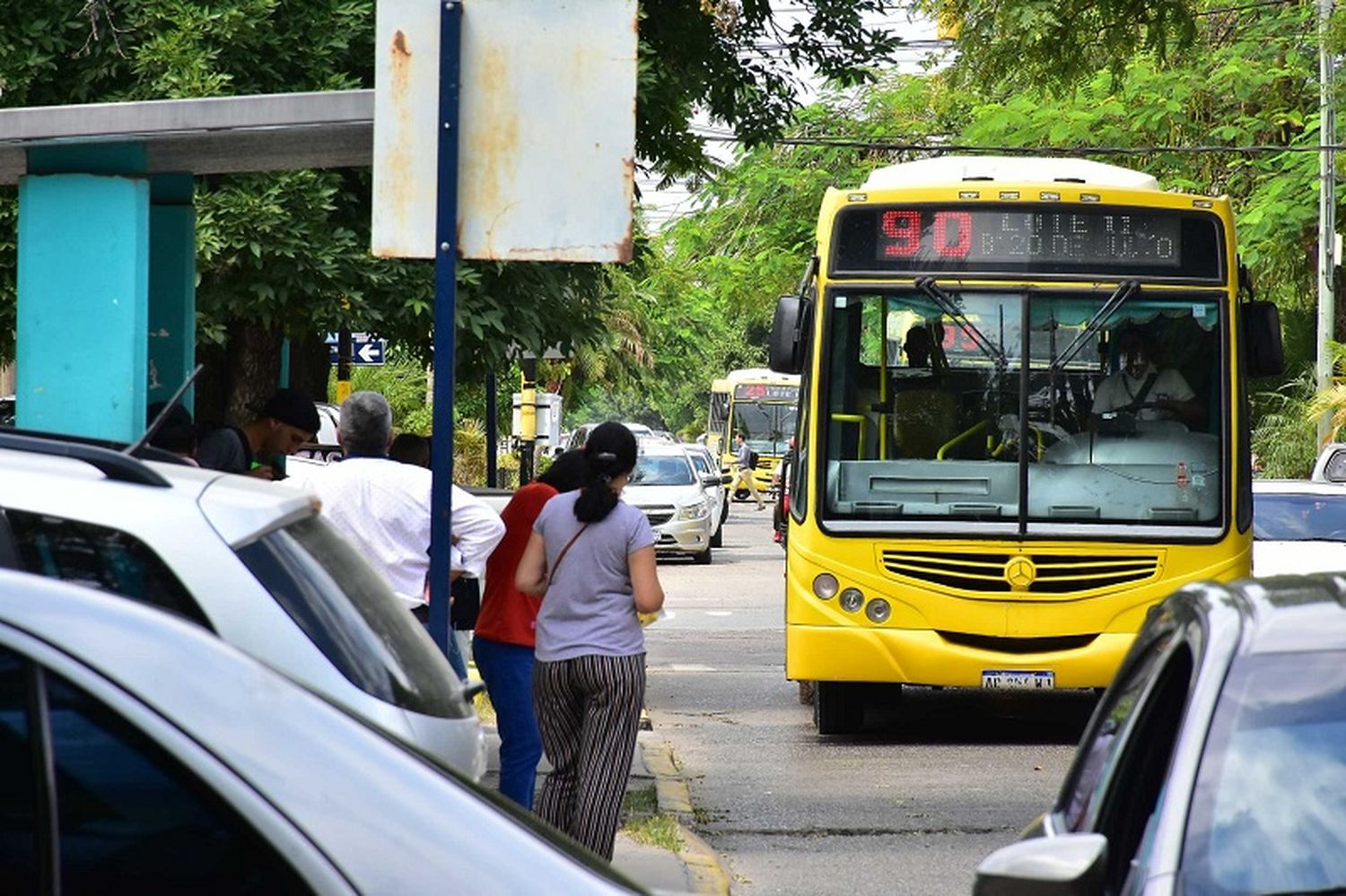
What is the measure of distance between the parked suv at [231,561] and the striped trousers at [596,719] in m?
3.54

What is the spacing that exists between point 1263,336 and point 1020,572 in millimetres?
1906

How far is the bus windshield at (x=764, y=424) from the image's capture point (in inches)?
2264

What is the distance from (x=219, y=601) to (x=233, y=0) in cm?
1087

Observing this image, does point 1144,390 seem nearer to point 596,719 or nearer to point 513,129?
point 596,719

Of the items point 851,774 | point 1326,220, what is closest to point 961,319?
point 851,774

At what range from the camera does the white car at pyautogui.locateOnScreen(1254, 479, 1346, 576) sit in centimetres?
1642

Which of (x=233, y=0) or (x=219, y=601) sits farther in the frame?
(x=233, y=0)

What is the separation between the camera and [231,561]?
4.02 m

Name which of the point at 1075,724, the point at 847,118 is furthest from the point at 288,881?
the point at 847,118

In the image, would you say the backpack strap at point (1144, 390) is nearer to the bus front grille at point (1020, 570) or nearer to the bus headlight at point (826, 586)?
the bus front grille at point (1020, 570)

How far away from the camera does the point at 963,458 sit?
1309 centimetres

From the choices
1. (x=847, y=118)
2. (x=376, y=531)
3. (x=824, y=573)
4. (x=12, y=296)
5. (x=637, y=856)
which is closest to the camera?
(x=376, y=531)

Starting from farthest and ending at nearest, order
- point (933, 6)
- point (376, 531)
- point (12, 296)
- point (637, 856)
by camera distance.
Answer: point (933, 6) → point (12, 296) → point (637, 856) → point (376, 531)

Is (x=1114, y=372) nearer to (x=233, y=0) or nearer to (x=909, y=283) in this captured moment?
(x=909, y=283)
